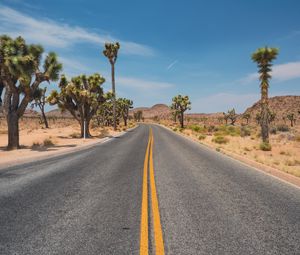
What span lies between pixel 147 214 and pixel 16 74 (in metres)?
16.0

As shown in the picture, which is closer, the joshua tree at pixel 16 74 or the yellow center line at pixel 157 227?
the yellow center line at pixel 157 227

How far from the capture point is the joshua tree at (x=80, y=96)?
29538mm

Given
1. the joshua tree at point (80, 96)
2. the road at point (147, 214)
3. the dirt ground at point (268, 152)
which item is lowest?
the dirt ground at point (268, 152)

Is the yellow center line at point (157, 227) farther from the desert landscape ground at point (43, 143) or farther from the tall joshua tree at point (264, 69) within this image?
the tall joshua tree at point (264, 69)

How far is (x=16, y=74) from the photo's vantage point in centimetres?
1714

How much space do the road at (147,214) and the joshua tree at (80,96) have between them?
71.0 ft

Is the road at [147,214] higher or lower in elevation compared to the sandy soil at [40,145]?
higher

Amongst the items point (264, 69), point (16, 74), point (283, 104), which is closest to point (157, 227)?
point (16, 74)

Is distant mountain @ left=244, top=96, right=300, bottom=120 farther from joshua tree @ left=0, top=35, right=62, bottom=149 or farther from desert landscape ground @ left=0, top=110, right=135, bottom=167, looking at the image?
joshua tree @ left=0, top=35, right=62, bottom=149

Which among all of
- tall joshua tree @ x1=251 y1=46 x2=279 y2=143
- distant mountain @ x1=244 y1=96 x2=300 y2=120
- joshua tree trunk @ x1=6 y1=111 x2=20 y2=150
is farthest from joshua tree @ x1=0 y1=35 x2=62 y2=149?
distant mountain @ x1=244 y1=96 x2=300 y2=120

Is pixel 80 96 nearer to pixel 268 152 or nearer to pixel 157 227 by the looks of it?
pixel 268 152

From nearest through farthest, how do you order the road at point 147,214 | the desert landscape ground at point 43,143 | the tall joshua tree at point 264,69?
1. the road at point 147,214
2. the desert landscape ground at point 43,143
3. the tall joshua tree at point 264,69

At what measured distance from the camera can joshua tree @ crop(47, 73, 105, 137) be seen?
29538 mm

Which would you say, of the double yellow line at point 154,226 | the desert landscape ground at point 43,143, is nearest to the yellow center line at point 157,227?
the double yellow line at point 154,226
